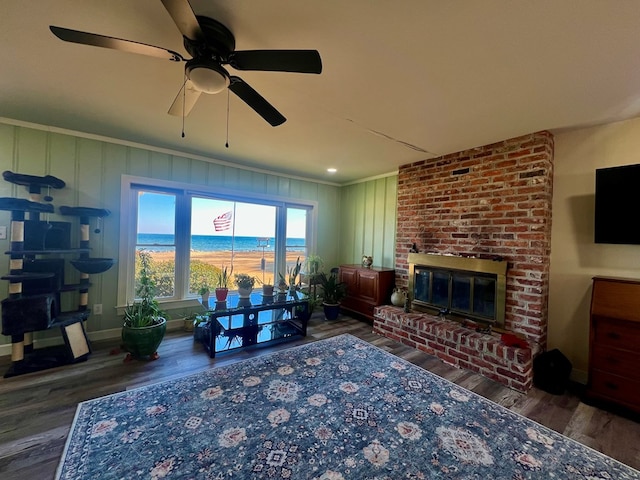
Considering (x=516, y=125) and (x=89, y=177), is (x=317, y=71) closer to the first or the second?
(x=516, y=125)

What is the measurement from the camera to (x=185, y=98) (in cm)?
183

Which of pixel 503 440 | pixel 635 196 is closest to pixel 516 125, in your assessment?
pixel 635 196

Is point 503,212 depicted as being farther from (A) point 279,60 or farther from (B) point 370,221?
(A) point 279,60

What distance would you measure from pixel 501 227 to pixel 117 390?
4.02 metres

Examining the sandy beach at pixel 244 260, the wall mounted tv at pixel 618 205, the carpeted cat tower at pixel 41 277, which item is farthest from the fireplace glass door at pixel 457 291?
the carpeted cat tower at pixel 41 277

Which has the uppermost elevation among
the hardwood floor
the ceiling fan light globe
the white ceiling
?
the white ceiling

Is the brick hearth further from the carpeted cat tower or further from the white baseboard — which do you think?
the carpeted cat tower

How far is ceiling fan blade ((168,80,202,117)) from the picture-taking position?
176 centimetres

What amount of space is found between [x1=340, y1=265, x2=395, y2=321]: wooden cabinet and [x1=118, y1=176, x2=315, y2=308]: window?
112cm

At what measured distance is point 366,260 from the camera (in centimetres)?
436

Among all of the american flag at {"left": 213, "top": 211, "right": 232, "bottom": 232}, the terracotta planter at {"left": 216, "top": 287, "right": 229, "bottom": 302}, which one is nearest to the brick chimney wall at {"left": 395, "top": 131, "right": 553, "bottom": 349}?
the terracotta planter at {"left": 216, "top": 287, "right": 229, "bottom": 302}

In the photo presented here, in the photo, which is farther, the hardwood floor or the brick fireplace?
the brick fireplace

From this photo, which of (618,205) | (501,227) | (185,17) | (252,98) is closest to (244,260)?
(252,98)

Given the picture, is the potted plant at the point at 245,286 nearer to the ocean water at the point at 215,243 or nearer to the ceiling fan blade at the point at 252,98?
the ocean water at the point at 215,243
